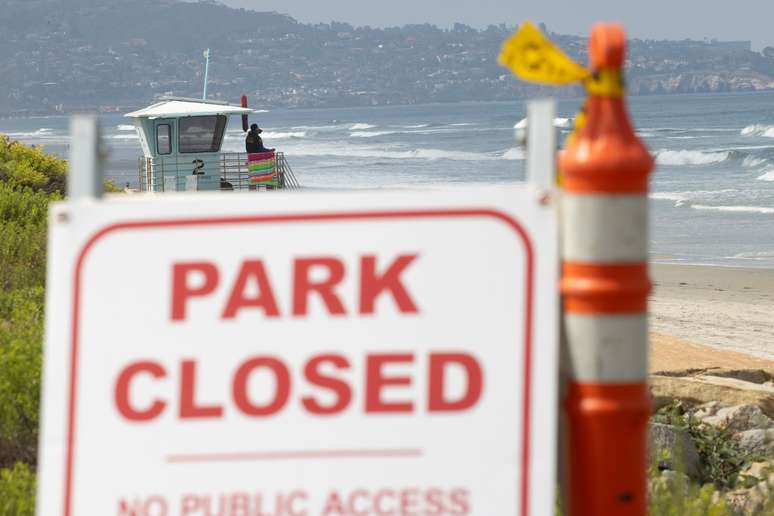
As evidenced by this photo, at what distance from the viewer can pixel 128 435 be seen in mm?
2635

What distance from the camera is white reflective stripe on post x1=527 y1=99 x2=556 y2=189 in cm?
262

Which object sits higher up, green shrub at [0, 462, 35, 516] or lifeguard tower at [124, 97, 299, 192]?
lifeguard tower at [124, 97, 299, 192]

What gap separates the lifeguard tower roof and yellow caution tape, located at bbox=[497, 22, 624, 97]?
71.2ft

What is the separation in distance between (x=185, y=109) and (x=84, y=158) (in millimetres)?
22307

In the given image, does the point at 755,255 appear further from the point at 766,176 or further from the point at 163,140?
the point at 766,176

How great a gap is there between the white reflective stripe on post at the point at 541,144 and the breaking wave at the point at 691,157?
5013cm

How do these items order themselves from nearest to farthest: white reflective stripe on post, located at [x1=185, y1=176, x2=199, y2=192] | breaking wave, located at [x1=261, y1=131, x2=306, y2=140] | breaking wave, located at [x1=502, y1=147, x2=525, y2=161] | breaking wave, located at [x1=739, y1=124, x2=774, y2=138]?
white reflective stripe on post, located at [x1=185, y1=176, x2=199, y2=192] < breaking wave, located at [x1=502, y1=147, x2=525, y2=161] < breaking wave, located at [x1=739, y1=124, x2=774, y2=138] < breaking wave, located at [x1=261, y1=131, x2=306, y2=140]

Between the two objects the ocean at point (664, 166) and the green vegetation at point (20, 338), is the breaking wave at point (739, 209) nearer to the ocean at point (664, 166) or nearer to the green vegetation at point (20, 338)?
the ocean at point (664, 166)

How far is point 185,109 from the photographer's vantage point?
24.6m

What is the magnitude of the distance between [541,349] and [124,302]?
2.90ft

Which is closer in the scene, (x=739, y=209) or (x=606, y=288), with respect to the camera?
(x=606, y=288)

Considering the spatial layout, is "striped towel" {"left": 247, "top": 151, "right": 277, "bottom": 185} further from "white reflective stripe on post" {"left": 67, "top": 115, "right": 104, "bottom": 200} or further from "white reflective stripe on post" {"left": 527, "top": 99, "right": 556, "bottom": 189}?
"white reflective stripe on post" {"left": 527, "top": 99, "right": 556, "bottom": 189}

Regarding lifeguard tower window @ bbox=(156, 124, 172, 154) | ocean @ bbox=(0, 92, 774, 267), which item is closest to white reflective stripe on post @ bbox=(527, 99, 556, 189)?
ocean @ bbox=(0, 92, 774, 267)

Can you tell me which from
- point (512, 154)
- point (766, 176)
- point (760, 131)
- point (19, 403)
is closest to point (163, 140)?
point (19, 403)
